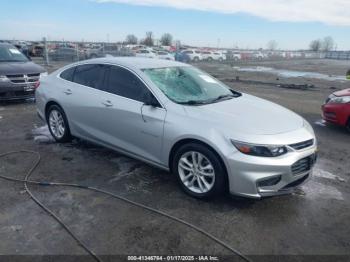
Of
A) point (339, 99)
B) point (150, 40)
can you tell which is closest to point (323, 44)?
point (150, 40)

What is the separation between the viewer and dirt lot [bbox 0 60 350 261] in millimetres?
3055

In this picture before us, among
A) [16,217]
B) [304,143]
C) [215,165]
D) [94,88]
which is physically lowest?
[16,217]

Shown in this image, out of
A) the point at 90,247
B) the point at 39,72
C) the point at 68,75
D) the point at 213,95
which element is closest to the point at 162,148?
the point at 213,95

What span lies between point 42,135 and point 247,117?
429 cm

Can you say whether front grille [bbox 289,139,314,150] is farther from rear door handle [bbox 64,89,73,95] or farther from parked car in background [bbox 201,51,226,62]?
parked car in background [bbox 201,51,226,62]

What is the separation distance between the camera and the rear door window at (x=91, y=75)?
4.90 m

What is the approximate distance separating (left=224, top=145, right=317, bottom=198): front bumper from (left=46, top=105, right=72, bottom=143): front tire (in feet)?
10.8

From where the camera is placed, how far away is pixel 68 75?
553cm

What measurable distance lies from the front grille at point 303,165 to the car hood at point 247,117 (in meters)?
0.38

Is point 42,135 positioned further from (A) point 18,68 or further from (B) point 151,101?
(A) point 18,68

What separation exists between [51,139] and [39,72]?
4.19 m

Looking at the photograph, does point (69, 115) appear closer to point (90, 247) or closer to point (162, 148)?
point (162, 148)

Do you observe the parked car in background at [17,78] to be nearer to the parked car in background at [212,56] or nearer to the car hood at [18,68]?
the car hood at [18,68]

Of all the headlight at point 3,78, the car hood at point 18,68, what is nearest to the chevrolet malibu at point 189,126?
the headlight at point 3,78
